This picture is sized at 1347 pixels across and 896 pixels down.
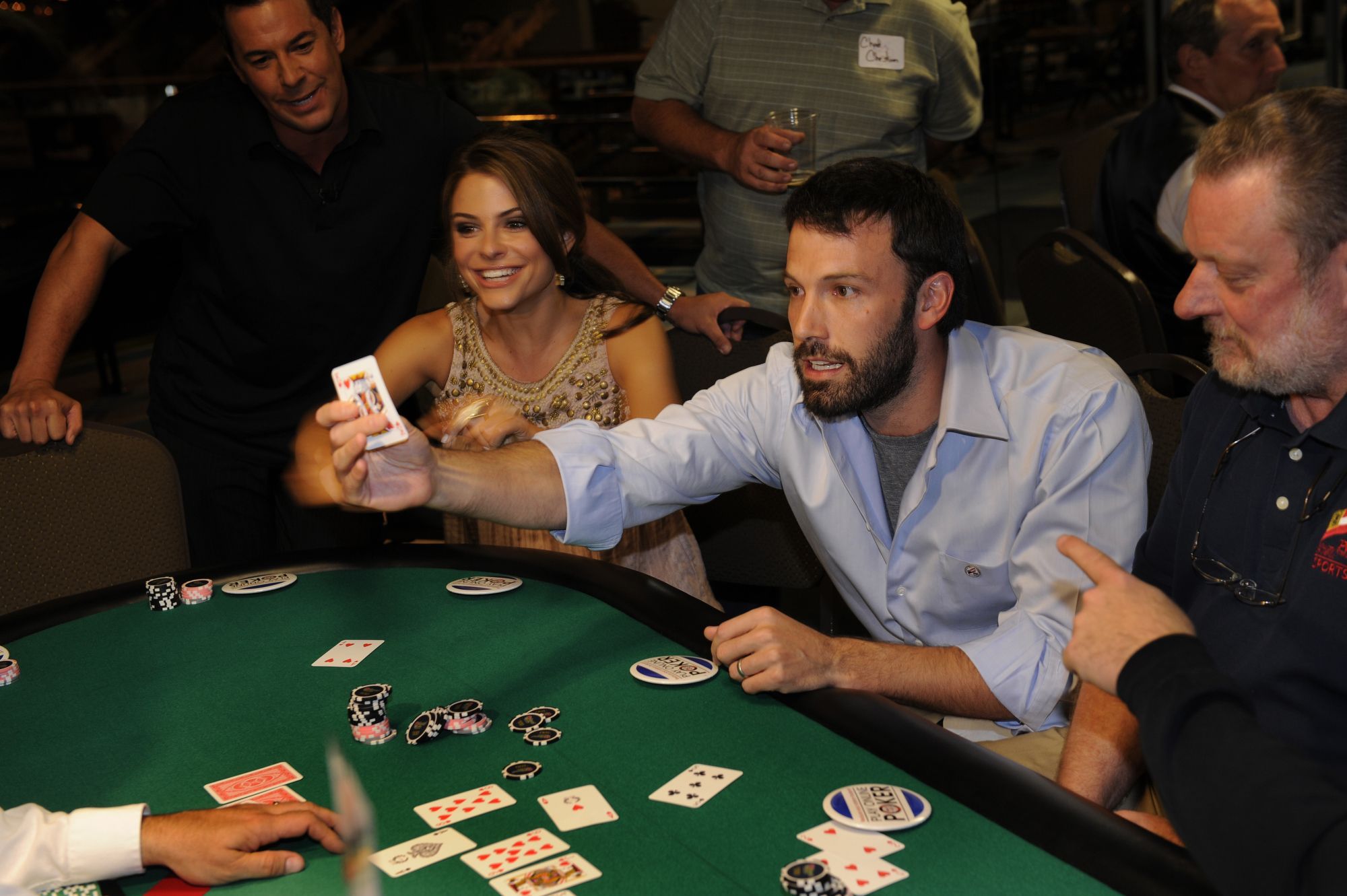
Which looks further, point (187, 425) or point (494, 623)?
point (187, 425)

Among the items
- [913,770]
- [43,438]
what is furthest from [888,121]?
[913,770]

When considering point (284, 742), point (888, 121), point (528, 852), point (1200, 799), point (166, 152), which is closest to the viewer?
point (1200, 799)

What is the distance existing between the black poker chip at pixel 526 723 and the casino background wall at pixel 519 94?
9.81 ft

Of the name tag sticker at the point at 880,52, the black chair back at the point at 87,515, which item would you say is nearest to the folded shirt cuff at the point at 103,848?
the black chair back at the point at 87,515

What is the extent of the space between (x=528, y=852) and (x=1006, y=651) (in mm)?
807

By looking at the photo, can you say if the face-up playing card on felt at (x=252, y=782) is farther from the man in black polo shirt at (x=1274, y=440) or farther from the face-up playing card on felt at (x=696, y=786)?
the man in black polo shirt at (x=1274, y=440)

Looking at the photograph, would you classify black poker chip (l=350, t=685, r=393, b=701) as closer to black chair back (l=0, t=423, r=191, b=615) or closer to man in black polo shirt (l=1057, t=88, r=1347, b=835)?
man in black polo shirt (l=1057, t=88, r=1347, b=835)

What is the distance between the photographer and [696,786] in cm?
138

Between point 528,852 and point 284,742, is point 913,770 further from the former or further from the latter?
point 284,742

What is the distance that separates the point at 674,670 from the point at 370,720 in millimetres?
384

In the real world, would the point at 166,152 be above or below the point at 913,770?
above

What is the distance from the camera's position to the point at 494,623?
1933 millimetres

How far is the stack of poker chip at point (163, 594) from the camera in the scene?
82.7 inches

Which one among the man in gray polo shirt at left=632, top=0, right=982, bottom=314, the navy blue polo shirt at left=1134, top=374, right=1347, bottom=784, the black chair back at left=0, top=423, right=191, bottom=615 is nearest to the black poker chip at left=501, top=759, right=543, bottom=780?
the navy blue polo shirt at left=1134, top=374, right=1347, bottom=784
